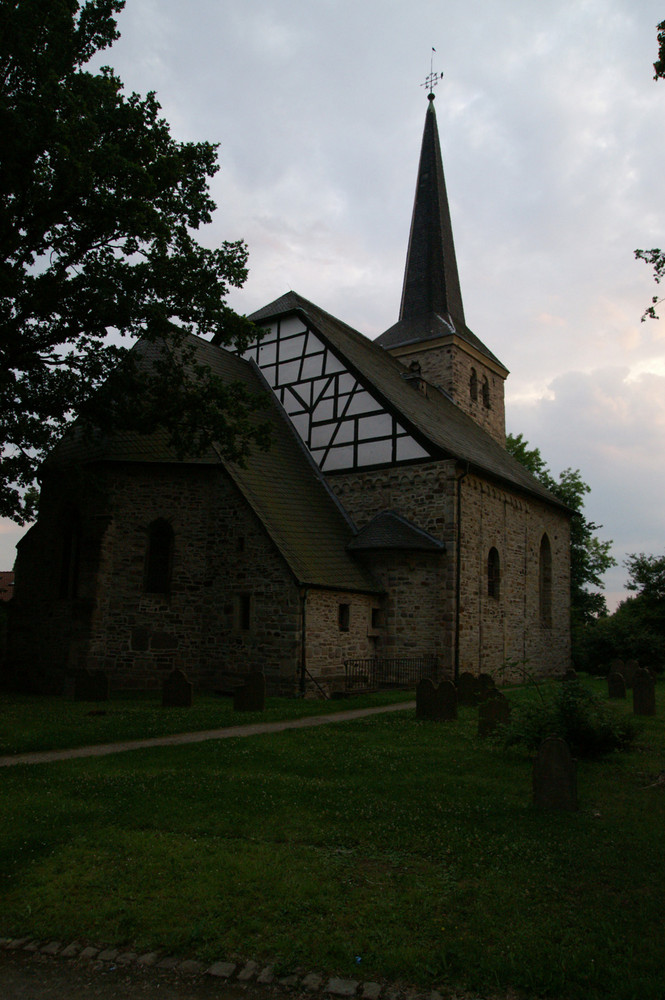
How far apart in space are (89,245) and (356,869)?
12.0 metres

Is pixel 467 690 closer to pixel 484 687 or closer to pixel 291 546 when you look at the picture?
pixel 484 687

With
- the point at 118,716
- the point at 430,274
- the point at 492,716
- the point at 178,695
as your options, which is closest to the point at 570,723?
the point at 492,716

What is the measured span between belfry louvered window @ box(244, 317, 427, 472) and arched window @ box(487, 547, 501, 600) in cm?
458

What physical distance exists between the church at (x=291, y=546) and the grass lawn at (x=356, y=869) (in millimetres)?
8281

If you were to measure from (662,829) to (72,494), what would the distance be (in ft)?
51.0

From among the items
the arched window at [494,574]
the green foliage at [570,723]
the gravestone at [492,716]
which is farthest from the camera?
the arched window at [494,574]

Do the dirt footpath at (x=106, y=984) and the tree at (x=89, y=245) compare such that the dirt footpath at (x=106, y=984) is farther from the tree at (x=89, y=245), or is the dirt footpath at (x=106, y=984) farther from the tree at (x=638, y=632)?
the tree at (x=638, y=632)

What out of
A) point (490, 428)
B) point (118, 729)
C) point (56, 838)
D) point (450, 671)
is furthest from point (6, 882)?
point (490, 428)

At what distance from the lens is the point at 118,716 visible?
1230 cm

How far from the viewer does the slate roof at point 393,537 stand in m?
19.2

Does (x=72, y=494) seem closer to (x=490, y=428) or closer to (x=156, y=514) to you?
(x=156, y=514)

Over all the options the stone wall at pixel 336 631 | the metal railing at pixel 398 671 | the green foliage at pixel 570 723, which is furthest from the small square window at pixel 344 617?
the green foliage at pixel 570 723

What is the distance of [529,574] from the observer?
2500 cm

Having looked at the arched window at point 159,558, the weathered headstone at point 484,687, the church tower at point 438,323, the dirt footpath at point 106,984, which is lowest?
the dirt footpath at point 106,984
